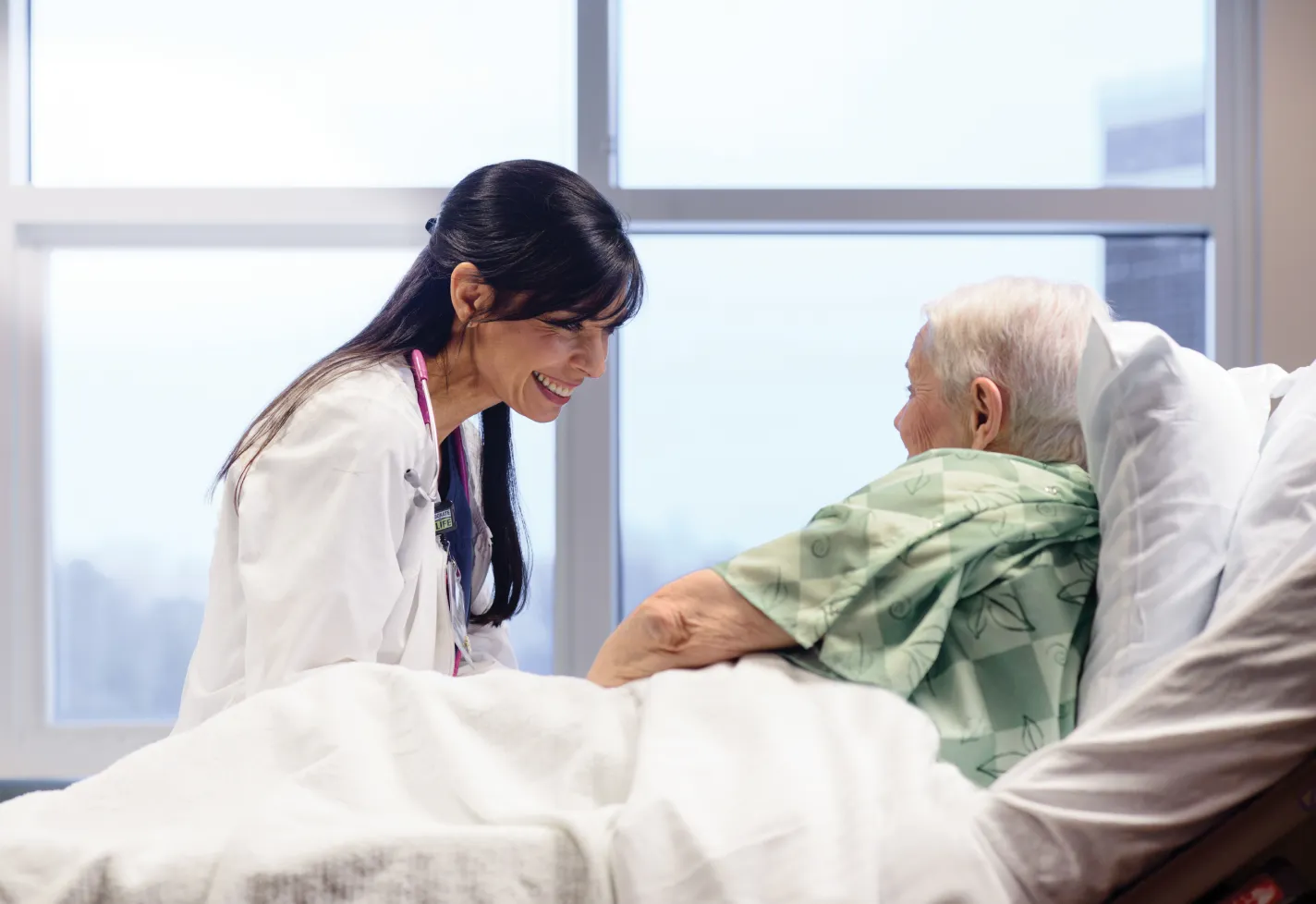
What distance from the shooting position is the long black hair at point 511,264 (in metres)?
1.65

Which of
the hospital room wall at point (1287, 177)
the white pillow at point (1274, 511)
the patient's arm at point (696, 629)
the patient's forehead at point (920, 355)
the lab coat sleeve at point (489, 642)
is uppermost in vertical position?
the hospital room wall at point (1287, 177)

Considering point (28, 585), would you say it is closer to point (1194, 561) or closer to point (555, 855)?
point (555, 855)

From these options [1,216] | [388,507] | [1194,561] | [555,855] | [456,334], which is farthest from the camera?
[1,216]

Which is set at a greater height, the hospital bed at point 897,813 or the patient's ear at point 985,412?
the patient's ear at point 985,412

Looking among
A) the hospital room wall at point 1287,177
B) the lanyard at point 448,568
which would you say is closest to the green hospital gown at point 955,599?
the lanyard at point 448,568

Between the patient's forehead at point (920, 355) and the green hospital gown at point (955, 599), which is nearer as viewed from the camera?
the green hospital gown at point (955, 599)

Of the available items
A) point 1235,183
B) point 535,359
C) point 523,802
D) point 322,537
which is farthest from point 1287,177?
point 523,802

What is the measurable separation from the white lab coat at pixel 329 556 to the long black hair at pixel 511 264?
0.11 metres

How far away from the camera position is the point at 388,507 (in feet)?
4.85

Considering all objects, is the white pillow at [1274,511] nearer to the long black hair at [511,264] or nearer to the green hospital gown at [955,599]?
the green hospital gown at [955,599]

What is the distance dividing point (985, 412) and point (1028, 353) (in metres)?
0.08

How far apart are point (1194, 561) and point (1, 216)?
2.54m

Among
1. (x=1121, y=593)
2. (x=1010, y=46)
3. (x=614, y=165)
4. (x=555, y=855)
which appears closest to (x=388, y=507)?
(x=555, y=855)

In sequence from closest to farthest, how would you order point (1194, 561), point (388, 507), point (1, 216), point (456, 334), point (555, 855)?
1. point (555, 855)
2. point (1194, 561)
3. point (388, 507)
4. point (456, 334)
5. point (1, 216)
